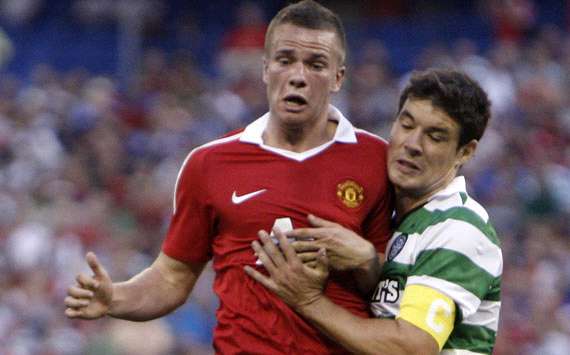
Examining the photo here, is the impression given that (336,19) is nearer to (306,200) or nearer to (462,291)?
(306,200)

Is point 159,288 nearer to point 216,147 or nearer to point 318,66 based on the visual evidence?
point 216,147

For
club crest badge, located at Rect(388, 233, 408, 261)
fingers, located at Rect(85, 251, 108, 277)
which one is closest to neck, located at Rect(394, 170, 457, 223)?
club crest badge, located at Rect(388, 233, 408, 261)

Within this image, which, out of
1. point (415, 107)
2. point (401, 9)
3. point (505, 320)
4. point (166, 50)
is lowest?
point (505, 320)

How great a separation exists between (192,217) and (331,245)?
0.64 m

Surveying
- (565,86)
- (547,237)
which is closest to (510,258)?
(547,237)

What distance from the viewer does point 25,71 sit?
16.0 m

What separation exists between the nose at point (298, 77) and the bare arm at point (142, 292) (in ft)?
2.86

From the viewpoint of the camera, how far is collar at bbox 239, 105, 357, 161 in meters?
5.02

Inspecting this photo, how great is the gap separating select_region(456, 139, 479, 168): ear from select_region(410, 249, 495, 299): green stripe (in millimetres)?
401

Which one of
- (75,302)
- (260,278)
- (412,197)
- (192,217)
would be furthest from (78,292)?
(412,197)

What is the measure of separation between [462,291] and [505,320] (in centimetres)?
521

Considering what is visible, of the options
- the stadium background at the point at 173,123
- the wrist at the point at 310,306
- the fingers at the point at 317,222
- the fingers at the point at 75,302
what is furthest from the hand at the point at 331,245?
the stadium background at the point at 173,123

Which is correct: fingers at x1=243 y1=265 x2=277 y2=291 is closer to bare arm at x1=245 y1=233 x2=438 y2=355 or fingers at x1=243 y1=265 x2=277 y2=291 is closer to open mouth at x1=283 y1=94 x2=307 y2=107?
bare arm at x1=245 y1=233 x2=438 y2=355

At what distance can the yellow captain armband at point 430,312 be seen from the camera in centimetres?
466
